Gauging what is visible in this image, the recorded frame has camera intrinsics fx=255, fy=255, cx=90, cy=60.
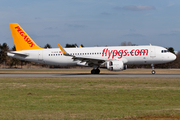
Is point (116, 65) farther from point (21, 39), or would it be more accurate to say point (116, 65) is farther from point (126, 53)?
point (21, 39)

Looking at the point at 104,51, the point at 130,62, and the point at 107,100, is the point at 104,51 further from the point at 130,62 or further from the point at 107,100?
the point at 107,100

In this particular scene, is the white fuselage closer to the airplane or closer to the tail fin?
the airplane

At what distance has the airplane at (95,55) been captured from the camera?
40.0 metres

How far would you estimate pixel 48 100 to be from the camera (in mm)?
15469

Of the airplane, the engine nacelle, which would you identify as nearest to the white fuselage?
the airplane

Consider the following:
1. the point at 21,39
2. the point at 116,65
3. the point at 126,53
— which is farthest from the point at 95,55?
the point at 21,39

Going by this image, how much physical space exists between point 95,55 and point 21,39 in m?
13.7

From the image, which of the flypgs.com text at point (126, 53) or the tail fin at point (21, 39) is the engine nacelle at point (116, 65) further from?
the tail fin at point (21, 39)

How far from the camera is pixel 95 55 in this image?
138 feet

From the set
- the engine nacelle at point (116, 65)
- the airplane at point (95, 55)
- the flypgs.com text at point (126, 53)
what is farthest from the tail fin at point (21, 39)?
the engine nacelle at point (116, 65)

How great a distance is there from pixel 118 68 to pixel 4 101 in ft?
81.8

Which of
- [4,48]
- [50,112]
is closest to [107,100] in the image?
Answer: [50,112]

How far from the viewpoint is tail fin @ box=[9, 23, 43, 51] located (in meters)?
45.0

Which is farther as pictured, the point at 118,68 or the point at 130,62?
the point at 130,62
